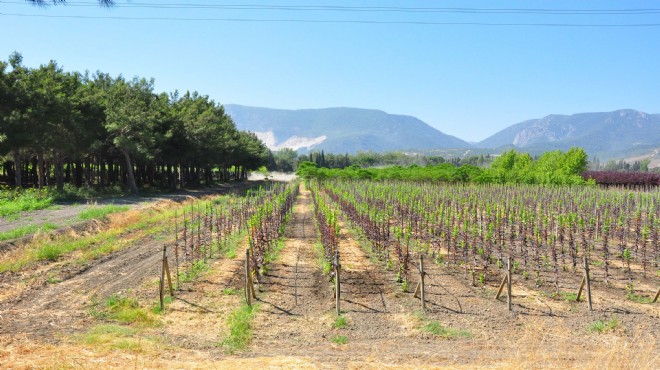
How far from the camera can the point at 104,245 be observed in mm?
14867

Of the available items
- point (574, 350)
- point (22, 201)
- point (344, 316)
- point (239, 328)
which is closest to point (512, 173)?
point (22, 201)

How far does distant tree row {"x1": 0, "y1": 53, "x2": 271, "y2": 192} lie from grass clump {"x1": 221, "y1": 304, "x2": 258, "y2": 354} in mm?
20351

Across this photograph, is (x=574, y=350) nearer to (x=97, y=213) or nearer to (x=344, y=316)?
(x=344, y=316)

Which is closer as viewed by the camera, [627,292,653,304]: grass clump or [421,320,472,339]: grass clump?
[421,320,472,339]: grass clump

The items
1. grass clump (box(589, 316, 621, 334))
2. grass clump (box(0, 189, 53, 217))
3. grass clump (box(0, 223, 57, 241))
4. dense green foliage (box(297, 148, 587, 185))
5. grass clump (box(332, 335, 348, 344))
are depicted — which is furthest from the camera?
dense green foliage (box(297, 148, 587, 185))

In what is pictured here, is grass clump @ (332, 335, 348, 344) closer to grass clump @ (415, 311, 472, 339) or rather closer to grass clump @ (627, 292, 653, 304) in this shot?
grass clump @ (415, 311, 472, 339)

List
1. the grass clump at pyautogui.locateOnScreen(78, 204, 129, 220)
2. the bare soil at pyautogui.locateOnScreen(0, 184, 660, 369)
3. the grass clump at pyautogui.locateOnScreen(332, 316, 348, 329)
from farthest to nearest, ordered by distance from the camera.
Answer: the grass clump at pyautogui.locateOnScreen(78, 204, 129, 220) < the grass clump at pyautogui.locateOnScreen(332, 316, 348, 329) < the bare soil at pyautogui.locateOnScreen(0, 184, 660, 369)

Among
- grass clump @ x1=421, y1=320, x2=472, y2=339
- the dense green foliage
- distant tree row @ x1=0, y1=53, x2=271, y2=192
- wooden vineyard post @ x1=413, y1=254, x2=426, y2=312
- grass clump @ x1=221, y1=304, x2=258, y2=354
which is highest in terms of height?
distant tree row @ x1=0, y1=53, x2=271, y2=192

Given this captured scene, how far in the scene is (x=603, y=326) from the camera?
789 cm

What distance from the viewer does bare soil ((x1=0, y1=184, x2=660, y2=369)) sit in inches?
255

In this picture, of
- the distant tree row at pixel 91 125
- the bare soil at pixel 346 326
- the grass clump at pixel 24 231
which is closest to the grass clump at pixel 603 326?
the bare soil at pixel 346 326

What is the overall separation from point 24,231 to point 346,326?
42.6 ft

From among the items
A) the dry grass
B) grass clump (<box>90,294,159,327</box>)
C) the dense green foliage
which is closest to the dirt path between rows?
the dry grass

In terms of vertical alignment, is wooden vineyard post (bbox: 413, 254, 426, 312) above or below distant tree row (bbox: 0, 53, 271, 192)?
below
